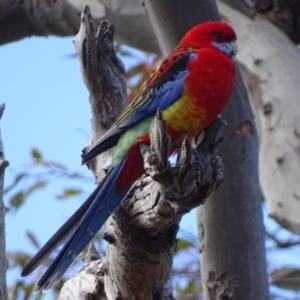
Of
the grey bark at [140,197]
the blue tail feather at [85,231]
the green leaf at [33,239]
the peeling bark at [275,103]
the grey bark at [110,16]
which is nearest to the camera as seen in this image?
the grey bark at [140,197]

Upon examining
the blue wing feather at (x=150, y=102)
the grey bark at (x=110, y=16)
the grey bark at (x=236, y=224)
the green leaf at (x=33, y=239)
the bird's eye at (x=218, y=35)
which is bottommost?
the green leaf at (x=33, y=239)

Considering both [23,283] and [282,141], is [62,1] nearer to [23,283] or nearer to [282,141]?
[282,141]

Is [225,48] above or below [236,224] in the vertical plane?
above

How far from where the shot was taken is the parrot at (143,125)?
2227mm

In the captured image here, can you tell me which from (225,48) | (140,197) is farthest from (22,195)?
(140,197)

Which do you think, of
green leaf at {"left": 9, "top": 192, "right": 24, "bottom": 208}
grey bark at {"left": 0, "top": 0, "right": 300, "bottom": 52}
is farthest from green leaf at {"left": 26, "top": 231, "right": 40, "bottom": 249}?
Answer: grey bark at {"left": 0, "top": 0, "right": 300, "bottom": 52}

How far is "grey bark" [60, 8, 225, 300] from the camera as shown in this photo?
198cm

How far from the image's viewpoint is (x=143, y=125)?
2.35 metres

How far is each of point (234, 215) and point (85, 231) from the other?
0.65m

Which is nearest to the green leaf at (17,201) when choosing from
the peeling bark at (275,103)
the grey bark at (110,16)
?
the grey bark at (110,16)

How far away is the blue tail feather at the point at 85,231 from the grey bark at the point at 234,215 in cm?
56

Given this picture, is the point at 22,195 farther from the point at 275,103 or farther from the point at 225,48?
the point at 225,48

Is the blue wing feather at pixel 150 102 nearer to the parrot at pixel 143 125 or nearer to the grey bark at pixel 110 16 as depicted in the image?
the parrot at pixel 143 125

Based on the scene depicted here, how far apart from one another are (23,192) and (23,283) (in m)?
0.51
